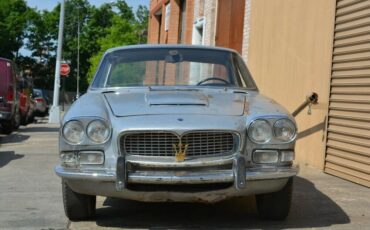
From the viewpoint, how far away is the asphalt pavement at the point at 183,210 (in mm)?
5656

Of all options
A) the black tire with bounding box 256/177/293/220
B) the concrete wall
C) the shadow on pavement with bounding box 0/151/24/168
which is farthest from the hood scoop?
the shadow on pavement with bounding box 0/151/24/168

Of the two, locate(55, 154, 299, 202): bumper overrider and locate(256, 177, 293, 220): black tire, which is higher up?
locate(55, 154, 299, 202): bumper overrider

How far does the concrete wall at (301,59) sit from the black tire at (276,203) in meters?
3.61

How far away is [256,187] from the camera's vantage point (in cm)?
522

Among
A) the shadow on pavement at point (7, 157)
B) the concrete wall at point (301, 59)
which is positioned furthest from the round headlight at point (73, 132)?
the concrete wall at point (301, 59)

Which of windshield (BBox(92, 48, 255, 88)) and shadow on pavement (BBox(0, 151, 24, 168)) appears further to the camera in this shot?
shadow on pavement (BBox(0, 151, 24, 168))

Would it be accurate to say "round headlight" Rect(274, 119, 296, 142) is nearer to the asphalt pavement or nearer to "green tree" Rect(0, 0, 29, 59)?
the asphalt pavement

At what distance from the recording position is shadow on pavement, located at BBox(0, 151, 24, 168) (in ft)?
32.2

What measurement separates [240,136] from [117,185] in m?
1.10

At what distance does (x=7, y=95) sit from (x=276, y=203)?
11163 mm

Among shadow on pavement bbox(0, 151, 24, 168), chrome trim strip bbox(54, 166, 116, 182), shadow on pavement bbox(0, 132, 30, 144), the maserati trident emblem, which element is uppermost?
the maserati trident emblem

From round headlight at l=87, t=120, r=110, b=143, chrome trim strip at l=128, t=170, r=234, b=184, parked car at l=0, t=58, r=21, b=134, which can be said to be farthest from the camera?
parked car at l=0, t=58, r=21, b=134

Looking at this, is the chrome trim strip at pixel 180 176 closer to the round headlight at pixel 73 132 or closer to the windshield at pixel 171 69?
the round headlight at pixel 73 132

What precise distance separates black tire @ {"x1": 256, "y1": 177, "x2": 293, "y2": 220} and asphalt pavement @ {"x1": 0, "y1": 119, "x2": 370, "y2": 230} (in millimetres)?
73
